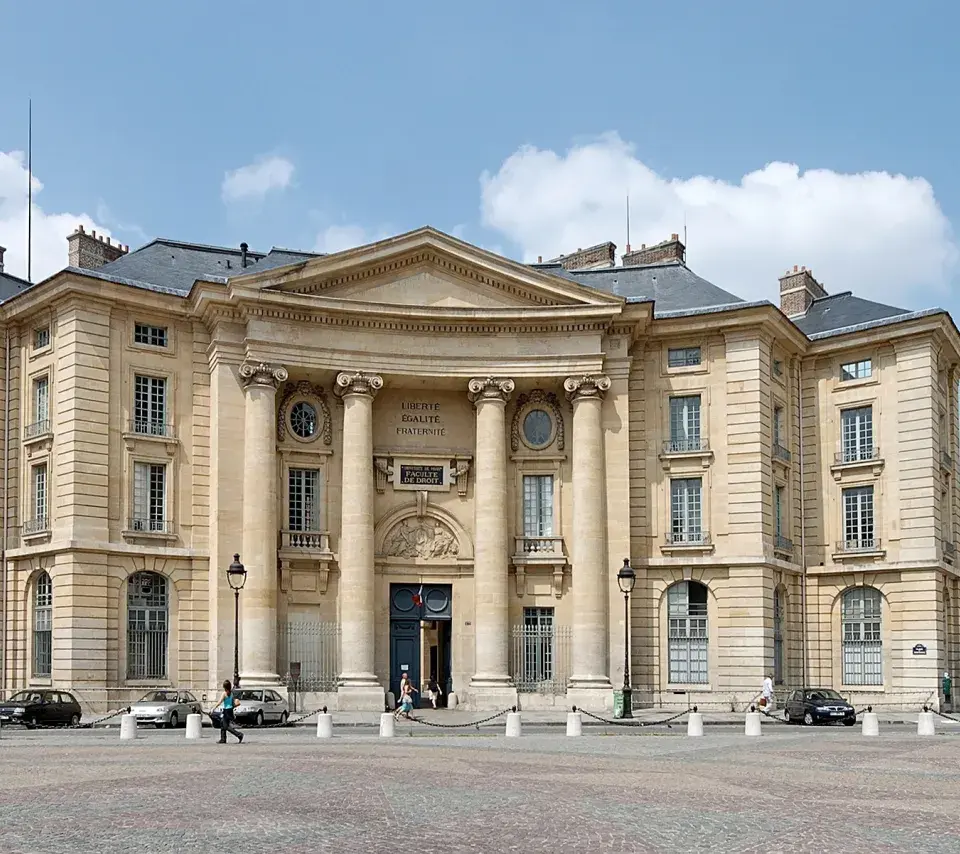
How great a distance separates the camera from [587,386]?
1884 inches

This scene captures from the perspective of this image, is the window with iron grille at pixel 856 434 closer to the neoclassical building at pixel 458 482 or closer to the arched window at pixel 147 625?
the neoclassical building at pixel 458 482

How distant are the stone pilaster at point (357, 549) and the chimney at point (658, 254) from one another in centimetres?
1486

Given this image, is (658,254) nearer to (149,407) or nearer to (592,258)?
(592,258)

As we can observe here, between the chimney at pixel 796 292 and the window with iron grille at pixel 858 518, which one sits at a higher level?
the chimney at pixel 796 292

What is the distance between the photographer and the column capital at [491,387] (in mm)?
48062

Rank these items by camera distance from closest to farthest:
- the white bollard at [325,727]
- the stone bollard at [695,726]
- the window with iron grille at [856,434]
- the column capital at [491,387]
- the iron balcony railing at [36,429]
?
the white bollard at [325,727] → the stone bollard at [695,726] → the iron balcony railing at [36,429] → the column capital at [491,387] → the window with iron grille at [856,434]

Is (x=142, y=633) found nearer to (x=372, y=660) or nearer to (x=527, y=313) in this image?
(x=372, y=660)

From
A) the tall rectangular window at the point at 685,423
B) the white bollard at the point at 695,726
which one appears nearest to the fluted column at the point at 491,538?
the tall rectangular window at the point at 685,423

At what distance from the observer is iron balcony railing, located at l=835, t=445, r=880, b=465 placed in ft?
165

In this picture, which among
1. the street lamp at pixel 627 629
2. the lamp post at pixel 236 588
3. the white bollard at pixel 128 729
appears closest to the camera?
the white bollard at pixel 128 729

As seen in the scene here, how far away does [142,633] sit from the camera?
44844mm

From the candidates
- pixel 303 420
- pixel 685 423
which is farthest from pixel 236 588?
pixel 685 423

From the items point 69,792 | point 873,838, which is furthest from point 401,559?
point 873,838

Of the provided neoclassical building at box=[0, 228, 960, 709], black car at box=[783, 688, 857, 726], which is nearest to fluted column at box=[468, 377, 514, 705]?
neoclassical building at box=[0, 228, 960, 709]
